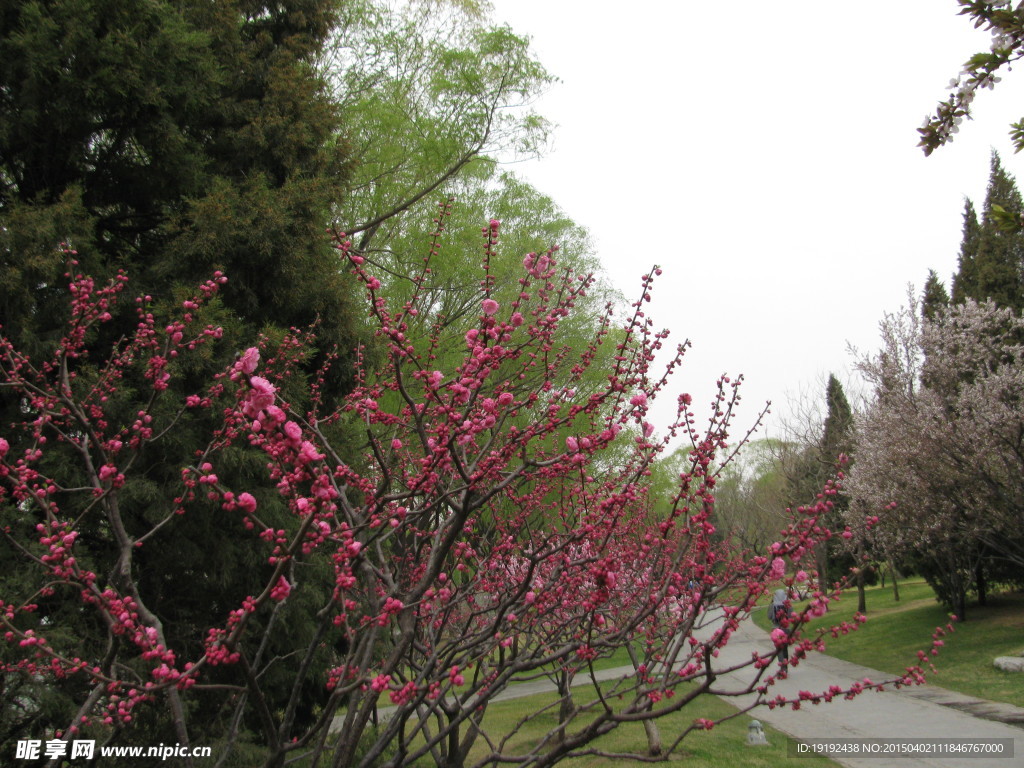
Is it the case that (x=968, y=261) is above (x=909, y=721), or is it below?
above

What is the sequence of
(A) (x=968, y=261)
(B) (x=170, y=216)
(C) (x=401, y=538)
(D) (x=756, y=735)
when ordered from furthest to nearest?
(A) (x=968, y=261), (D) (x=756, y=735), (B) (x=170, y=216), (C) (x=401, y=538)

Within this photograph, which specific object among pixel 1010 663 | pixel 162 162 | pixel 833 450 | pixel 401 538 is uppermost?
pixel 162 162

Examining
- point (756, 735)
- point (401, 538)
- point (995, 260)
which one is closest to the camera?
point (401, 538)

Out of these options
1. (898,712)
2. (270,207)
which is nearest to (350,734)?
(270,207)

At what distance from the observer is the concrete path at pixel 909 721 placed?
6.65 m

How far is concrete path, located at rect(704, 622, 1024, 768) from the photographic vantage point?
6652 mm

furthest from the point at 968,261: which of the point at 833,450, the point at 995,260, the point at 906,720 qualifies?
the point at 906,720

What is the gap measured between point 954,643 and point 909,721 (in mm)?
6285

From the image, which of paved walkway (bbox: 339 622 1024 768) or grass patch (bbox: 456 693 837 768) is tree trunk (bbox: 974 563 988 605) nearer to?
paved walkway (bbox: 339 622 1024 768)

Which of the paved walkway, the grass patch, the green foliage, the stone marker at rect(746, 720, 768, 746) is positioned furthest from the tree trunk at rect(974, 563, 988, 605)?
the green foliage

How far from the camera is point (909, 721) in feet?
27.4

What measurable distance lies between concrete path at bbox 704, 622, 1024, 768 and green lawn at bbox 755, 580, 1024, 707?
0.45 metres

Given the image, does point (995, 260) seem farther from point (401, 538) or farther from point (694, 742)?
point (401, 538)

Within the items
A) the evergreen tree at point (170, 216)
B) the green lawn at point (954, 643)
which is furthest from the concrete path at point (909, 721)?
the evergreen tree at point (170, 216)
